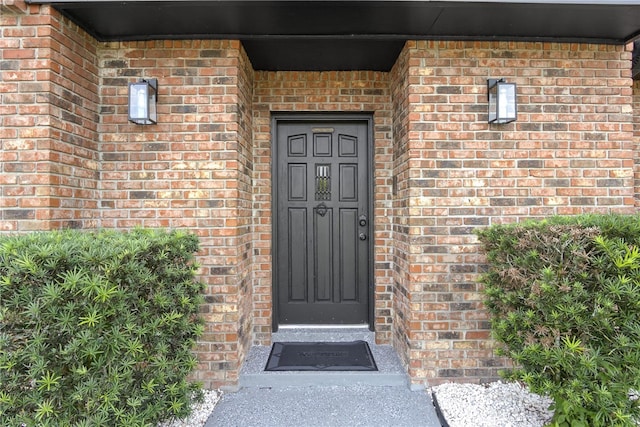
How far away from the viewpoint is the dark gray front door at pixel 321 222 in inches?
150

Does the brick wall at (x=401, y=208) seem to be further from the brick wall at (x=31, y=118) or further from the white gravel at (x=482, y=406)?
the brick wall at (x=31, y=118)

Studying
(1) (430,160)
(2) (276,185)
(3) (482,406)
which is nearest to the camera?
(3) (482,406)

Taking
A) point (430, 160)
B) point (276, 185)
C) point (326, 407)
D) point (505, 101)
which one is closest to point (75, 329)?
point (326, 407)

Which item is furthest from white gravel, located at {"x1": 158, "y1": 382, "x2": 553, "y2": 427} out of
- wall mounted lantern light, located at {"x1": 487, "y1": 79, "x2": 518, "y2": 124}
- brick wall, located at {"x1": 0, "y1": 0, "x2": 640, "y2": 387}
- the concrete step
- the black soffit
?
the black soffit

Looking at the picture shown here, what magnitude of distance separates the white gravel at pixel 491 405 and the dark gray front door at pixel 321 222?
1206mm

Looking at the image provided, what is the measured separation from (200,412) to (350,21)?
118 inches

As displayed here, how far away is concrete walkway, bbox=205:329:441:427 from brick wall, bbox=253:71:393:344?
0.62 meters

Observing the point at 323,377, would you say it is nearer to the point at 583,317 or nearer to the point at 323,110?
the point at 583,317

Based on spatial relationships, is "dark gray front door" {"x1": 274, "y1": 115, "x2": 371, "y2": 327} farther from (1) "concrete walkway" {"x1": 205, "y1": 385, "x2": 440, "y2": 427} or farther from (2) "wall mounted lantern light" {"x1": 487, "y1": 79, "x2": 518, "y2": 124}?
(2) "wall mounted lantern light" {"x1": 487, "y1": 79, "x2": 518, "y2": 124}

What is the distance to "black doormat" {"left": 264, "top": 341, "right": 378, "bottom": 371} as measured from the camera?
10.1 ft

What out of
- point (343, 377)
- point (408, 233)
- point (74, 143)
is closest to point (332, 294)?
point (343, 377)

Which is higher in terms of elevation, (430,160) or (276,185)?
(430,160)

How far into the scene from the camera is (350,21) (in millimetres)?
2717

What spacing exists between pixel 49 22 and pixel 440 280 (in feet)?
10.9
